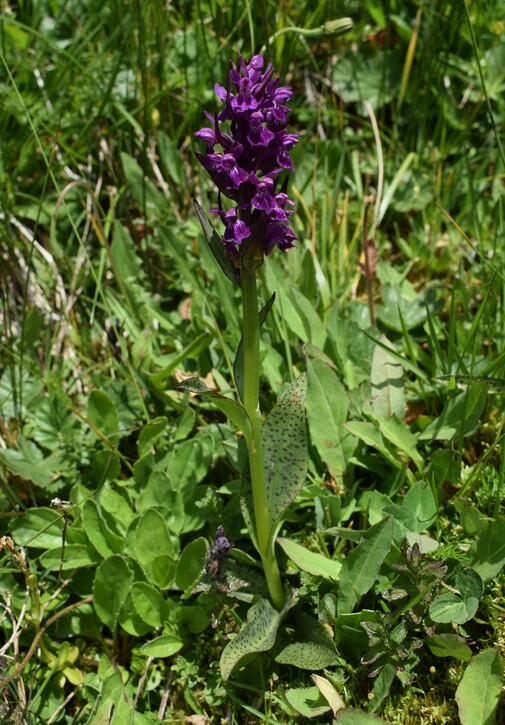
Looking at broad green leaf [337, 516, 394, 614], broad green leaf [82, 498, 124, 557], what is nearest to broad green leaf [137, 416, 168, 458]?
broad green leaf [82, 498, 124, 557]

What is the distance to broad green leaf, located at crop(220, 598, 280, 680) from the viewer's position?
1.99m

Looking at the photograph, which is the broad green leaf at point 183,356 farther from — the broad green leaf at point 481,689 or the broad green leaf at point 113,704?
the broad green leaf at point 481,689

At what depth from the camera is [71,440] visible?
268 centimetres

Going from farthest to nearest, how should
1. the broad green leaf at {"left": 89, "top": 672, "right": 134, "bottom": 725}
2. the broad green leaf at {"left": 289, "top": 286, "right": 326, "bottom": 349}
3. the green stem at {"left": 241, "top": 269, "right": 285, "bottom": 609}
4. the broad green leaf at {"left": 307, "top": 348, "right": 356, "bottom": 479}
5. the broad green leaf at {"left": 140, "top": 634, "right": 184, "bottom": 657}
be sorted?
the broad green leaf at {"left": 289, "top": 286, "right": 326, "bottom": 349}
the broad green leaf at {"left": 307, "top": 348, "right": 356, "bottom": 479}
the broad green leaf at {"left": 140, "top": 634, "right": 184, "bottom": 657}
the broad green leaf at {"left": 89, "top": 672, "right": 134, "bottom": 725}
the green stem at {"left": 241, "top": 269, "right": 285, "bottom": 609}

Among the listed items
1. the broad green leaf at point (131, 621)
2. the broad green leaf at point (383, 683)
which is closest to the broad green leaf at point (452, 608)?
the broad green leaf at point (383, 683)

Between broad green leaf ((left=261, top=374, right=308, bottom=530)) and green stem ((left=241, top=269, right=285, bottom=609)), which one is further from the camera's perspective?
broad green leaf ((left=261, top=374, right=308, bottom=530))

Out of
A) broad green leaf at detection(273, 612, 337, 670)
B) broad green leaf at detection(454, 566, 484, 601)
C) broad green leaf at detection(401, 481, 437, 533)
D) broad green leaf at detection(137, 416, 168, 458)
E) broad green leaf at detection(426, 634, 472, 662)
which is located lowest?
broad green leaf at detection(273, 612, 337, 670)

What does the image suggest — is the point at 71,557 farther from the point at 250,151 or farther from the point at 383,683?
the point at 250,151

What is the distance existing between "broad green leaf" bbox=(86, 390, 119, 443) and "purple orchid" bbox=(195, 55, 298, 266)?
1.18 m

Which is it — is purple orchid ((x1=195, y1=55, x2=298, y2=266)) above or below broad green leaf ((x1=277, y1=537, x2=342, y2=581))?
above

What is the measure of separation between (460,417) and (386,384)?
0.30 metres

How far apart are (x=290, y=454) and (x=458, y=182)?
77.6 inches

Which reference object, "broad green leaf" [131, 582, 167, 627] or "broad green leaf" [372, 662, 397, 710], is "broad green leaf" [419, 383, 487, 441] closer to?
"broad green leaf" [372, 662, 397, 710]

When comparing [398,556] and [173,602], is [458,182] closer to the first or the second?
[398,556]
